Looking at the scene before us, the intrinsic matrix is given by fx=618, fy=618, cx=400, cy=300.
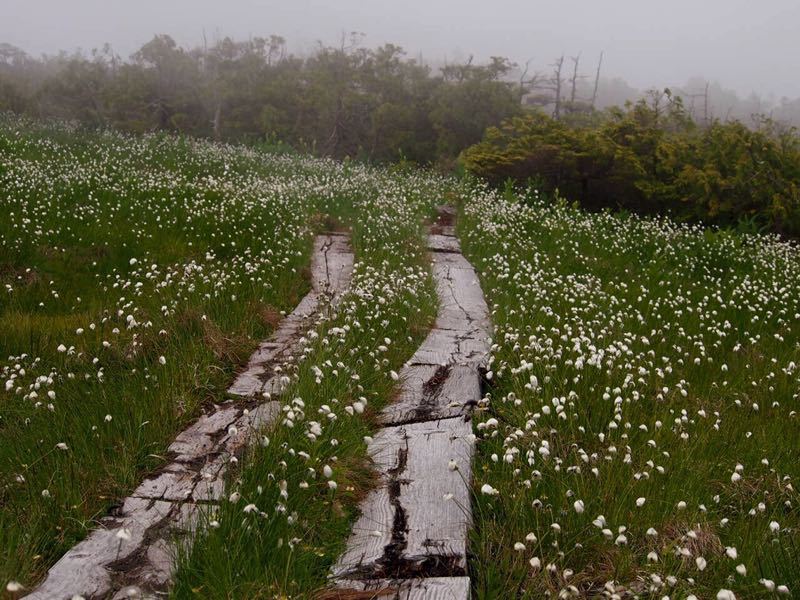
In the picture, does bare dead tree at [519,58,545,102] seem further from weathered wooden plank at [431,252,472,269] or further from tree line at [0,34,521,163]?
weathered wooden plank at [431,252,472,269]

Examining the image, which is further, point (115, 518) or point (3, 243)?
point (3, 243)

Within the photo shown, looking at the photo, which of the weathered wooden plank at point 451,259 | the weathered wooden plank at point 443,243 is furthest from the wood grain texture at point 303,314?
the weathered wooden plank at point 443,243

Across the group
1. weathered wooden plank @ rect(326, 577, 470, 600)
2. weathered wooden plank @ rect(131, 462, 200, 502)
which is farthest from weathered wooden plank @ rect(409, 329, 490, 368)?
weathered wooden plank @ rect(326, 577, 470, 600)

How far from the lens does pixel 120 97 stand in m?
25.6

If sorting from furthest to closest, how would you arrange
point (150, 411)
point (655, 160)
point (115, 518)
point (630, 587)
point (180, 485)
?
point (655, 160) < point (150, 411) < point (180, 485) < point (115, 518) < point (630, 587)

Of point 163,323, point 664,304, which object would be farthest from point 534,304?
point 163,323

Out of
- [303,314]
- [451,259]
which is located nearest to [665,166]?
[451,259]

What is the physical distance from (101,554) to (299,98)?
24.5 meters

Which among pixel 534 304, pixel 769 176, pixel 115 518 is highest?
pixel 769 176

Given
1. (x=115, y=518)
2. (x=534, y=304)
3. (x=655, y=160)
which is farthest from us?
(x=655, y=160)

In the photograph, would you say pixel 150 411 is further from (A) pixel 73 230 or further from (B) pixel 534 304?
(A) pixel 73 230

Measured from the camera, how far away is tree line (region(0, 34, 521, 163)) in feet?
75.0

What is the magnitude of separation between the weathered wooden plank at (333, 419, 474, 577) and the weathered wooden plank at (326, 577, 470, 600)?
2.5 inches

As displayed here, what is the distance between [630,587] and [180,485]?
7.87 feet
